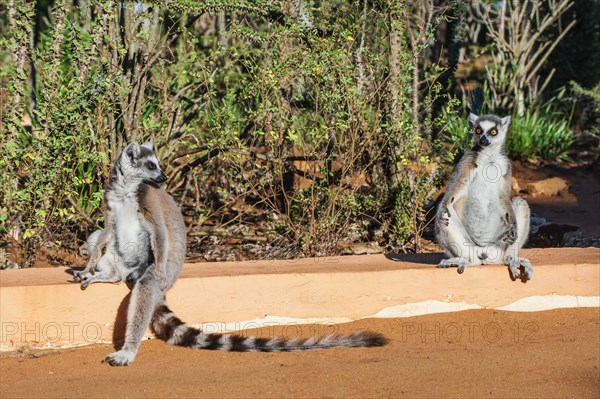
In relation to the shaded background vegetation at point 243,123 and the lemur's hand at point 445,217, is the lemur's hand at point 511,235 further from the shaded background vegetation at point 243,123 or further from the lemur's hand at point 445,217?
the shaded background vegetation at point 243,123

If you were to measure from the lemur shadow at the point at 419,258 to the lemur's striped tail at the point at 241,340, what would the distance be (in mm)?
975

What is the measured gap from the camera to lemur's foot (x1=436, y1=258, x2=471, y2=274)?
5355 millimetres

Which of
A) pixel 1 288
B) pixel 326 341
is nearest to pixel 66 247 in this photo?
pixel 1 288

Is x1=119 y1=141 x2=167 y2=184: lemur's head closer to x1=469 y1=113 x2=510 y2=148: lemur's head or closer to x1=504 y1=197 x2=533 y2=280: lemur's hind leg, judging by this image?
x1=469 y1=113 x2=510 y2=148: lemur's head

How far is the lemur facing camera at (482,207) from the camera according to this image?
559cm

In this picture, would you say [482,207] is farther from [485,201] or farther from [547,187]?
[547,187]

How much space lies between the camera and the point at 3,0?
634 cm

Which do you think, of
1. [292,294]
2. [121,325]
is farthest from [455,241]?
[121,325]

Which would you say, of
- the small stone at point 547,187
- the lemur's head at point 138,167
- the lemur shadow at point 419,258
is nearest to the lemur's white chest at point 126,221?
the lemur's head at point 138,167

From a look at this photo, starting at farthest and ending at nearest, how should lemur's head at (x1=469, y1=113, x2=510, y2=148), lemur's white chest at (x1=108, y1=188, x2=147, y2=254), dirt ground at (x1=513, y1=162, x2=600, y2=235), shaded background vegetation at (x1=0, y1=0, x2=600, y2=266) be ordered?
dirt ground at (x1=513, y1=162, x2=600, y2=235)
shaded background vegetation at (x1=0, y1=0, x2=600, y2=266)
lemur's head at (x1=469, y1=113, x2=510, y2=148)
lemur's white chest at (x1=108, y1=188, x2=147, y2=254)

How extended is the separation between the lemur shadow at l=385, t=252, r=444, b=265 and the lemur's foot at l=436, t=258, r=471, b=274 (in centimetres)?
22

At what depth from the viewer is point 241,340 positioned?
4703mm

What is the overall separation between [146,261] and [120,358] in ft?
2.25

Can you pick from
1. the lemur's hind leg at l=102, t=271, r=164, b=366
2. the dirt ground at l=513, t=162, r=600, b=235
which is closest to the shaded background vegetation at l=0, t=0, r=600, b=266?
the lemur's hind leg at l=102, t=271, r=164, b=366
